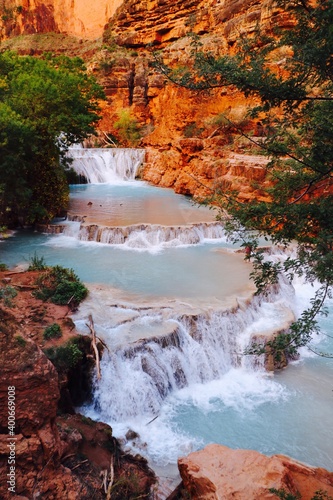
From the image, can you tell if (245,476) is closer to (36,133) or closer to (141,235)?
(141,235)

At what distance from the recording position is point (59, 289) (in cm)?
871

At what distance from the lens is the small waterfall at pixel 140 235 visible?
45.8ft

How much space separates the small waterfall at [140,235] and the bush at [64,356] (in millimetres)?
7213

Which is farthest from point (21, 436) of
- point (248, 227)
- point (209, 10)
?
point (209, 10)

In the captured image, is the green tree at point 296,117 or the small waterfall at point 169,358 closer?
the green tree at point 296,117

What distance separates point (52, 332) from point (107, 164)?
19339 mm

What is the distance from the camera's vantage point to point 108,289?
32.8 feet

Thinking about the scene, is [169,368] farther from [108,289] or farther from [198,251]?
[198,251]

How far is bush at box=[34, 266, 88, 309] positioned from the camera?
8516 millimetres

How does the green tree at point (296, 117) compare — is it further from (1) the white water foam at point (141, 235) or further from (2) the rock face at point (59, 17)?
(2) the rock face at point (59, 17)

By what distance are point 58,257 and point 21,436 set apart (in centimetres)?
867

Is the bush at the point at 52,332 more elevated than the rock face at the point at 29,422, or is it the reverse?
the rock face at the point at 29,422

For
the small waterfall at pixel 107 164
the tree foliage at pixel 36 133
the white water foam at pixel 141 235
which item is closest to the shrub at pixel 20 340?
the tree foliage at pixel 36 133

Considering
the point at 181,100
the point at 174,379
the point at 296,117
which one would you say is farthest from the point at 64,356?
the point at 181,100
